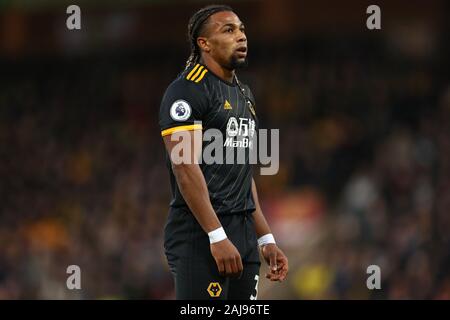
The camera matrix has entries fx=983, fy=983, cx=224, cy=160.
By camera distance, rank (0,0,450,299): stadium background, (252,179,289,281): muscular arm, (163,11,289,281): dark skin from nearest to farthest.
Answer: (163,11,289,281): dark skin < (252,179,289,281): muscular arm < (0,0,450,299): stadium background

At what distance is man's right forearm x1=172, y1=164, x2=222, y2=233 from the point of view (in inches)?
194

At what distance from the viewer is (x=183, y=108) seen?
5.02m

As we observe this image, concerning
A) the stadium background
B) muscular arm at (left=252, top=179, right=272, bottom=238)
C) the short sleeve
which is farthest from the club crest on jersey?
the stadium background

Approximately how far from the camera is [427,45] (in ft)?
61.5

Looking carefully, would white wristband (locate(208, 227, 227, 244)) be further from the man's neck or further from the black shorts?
the man's neck

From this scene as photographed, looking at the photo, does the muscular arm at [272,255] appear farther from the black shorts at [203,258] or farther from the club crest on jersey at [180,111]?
the club crest on jersey at [180,111]

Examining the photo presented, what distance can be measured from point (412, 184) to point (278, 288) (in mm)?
2435

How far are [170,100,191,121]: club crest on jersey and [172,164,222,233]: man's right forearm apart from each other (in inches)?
9.7

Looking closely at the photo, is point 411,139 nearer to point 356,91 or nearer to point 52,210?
point 356,91

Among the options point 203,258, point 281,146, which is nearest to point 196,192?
point 203,258

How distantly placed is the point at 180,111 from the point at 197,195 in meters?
0.44

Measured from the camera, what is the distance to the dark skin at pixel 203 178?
4.90 m

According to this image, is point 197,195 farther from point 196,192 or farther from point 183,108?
point 183,108
